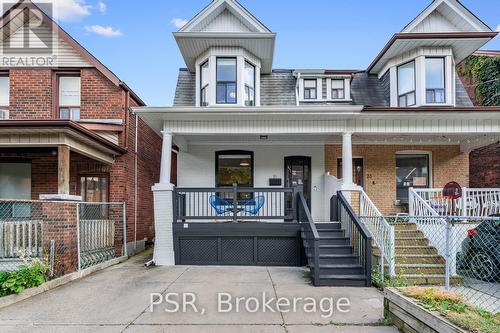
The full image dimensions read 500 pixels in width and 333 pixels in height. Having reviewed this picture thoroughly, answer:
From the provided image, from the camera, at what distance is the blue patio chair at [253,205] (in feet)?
31.0

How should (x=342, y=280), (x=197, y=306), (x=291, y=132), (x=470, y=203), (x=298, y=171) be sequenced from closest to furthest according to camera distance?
A: (x=197, y=306) < (x=342, y=280) < (x=291, y=132) < (x=470, y=203) < (x=298, y=171)

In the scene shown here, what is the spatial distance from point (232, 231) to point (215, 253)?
0.72 m

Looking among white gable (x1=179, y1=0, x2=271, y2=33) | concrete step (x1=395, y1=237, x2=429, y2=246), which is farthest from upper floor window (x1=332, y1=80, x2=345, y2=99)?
concrete step (x1=395, y1=237, x2=429, y2=246)

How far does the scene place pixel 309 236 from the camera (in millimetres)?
7676

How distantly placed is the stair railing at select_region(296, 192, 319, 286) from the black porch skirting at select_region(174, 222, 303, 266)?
404 mm

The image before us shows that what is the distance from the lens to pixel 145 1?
15508 mm

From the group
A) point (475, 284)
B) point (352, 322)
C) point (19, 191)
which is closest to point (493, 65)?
point (475, 284)

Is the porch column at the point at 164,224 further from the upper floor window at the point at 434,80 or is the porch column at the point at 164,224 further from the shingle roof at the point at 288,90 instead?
the upper floor window at the point at 434,80

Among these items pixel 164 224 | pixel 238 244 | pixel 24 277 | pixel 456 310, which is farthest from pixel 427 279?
pixel 24 277

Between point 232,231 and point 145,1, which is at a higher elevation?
point 145,1

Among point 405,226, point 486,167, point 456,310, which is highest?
point 486,167

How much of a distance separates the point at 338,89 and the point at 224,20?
452 centimetres

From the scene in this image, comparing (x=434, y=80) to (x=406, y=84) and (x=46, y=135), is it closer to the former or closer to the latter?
(x=406, y=84)

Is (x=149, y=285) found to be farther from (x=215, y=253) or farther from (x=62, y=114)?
(x=62, y=114)
